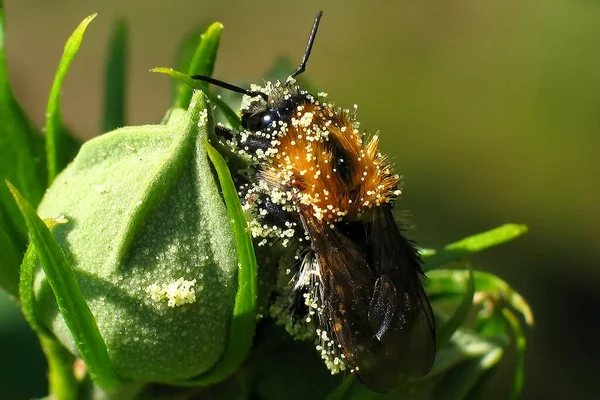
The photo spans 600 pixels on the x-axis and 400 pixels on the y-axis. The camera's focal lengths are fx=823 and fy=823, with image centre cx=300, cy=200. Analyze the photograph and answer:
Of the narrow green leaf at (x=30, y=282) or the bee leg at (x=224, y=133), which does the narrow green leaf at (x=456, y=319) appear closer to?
the bee leg at (x=224, y=133)

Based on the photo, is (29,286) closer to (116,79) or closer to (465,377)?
(116,79)

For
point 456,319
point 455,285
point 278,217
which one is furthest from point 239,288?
point 455,285

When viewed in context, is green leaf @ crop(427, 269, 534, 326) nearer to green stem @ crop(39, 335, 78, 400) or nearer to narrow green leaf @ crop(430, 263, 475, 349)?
narrow green leaf @ crop(430, 263, 475, 349)

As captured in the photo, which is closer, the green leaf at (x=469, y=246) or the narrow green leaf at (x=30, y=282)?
the narrow green leaf at (x=30, y=282)

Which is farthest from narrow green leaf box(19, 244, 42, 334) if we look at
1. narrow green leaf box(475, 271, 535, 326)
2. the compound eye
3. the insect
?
narrow green leaf box(475, 271, 535, 326)

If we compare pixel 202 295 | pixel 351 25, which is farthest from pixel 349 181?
pixel 351 25

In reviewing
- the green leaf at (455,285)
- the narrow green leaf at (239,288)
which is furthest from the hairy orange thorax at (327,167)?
the green leaf at (455,285)

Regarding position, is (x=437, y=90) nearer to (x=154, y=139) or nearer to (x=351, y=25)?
(x=351, y=25)
